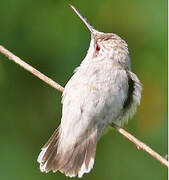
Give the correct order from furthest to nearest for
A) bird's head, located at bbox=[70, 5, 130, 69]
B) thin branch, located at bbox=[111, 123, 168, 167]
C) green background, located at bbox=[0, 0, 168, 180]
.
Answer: green background, located at bbox=[0, 0, 168, 180], bird's head, located at bbox=[70, 5, 130, 69], thin branch, located at bbox=[111, 123, 168, 167]

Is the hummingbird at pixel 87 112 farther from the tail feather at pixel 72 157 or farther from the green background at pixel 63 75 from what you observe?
the green background at pixel 63 75

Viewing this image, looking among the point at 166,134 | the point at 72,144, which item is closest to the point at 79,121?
the point at 72,144

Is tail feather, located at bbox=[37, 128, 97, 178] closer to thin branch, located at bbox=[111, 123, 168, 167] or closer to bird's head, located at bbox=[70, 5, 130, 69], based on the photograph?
thin branch, located at bbox=[111, 123, 168, 167]

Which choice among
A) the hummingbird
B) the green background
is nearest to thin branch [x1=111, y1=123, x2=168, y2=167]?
the hummingbird

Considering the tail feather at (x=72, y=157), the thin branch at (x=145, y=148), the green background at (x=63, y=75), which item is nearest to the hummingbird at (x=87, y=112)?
the tail feather at (x=72, y=157)

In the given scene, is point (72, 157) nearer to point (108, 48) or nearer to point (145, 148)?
point (145, 148)

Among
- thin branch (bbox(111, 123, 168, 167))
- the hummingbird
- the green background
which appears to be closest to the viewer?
thin branch (bbox(111, 123, 168, 167))

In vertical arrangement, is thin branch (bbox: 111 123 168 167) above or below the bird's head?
below
